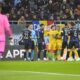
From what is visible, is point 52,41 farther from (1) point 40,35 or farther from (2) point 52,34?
(1) point 40,35

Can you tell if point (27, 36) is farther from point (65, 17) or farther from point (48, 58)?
point (65, 17)

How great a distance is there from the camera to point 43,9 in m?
29.7

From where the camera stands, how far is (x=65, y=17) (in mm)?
27562

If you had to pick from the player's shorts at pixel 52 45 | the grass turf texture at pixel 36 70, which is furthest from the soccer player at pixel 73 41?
the grass turf texture at pixel 36 70

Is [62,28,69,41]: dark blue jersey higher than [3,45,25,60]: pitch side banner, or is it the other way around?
[62,28,69,41]: dark blue jersey

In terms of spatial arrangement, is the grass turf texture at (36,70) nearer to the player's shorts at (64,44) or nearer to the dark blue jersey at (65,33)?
the player's shorts at (64,44)

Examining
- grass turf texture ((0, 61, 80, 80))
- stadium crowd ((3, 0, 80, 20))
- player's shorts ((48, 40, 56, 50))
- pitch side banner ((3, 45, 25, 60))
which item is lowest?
pitch side banner ((3, 45, 25, 60))

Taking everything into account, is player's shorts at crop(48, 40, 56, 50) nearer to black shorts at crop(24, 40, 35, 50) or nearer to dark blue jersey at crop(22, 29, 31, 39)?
black shorts at crop(24, 40, 35, 50)

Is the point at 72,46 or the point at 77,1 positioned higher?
the point at 77,1

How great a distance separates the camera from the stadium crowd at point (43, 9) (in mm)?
27797

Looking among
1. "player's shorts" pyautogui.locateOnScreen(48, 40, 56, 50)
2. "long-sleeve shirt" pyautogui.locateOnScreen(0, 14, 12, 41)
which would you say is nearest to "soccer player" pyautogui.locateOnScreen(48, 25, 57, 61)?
"player's shorts" pyautogui.locateOnScreen(48, 40, 56, 50)

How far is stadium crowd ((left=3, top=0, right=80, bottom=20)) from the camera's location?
1094 inches

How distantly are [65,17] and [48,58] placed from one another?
17.2ft

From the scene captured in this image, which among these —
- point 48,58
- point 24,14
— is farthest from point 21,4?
point 48,58
